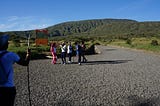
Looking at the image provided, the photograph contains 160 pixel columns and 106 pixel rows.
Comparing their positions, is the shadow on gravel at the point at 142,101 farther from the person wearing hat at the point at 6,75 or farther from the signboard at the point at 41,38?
the signboard at the point at 41,38

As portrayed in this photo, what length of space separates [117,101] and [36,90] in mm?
3850

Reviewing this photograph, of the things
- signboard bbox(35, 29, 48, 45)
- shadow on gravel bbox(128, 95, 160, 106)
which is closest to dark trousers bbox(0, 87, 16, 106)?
shadow on gravel bbox(128, 95, 160, 106)

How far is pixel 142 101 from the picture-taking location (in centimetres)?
977

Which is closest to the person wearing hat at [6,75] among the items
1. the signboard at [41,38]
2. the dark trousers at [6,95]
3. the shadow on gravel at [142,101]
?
the dark trousers at [6,95]

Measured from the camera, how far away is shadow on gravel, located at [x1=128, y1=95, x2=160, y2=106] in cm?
934

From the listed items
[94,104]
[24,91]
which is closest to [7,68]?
[94,104]

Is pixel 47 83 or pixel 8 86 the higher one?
pixel 8 86

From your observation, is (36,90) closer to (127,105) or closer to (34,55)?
(127,105)

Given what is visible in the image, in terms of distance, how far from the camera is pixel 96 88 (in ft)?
41.1

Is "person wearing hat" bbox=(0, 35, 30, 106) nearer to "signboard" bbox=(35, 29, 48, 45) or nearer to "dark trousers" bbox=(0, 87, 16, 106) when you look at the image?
"dark trousers" bbox=(0, 87, 16, 106)

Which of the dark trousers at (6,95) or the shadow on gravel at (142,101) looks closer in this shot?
the dark trousers at (6,95)

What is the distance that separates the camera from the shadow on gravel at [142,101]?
30.7 feet

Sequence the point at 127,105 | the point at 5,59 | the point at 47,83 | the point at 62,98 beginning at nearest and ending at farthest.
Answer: the point at 5,59 < the point at 127,105 < the point at 62,98 < the point at 47,83

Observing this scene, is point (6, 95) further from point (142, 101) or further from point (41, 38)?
point (41, 38)
